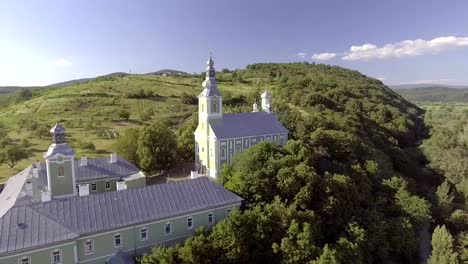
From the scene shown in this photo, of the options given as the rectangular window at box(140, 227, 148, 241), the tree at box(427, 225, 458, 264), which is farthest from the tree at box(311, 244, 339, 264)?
the rectangular window at box(140, 227, 148, 241)

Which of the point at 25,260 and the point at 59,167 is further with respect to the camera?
the point at 59,167

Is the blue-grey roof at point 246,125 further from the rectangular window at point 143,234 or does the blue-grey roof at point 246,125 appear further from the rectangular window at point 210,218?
the rectangular window at point 143,234

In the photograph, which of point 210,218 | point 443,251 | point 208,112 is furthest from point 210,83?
point 443,251

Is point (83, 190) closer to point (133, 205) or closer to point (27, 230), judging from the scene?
point (133, 205)

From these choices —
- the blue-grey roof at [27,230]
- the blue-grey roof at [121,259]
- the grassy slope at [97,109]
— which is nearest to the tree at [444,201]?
the blue-grey roof at [121,259]

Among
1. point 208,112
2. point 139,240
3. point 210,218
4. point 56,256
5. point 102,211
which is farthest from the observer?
point 208,112

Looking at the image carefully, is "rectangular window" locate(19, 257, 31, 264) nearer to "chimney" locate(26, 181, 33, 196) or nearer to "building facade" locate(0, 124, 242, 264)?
"building facade" locate(0, 124, 242, 264)
